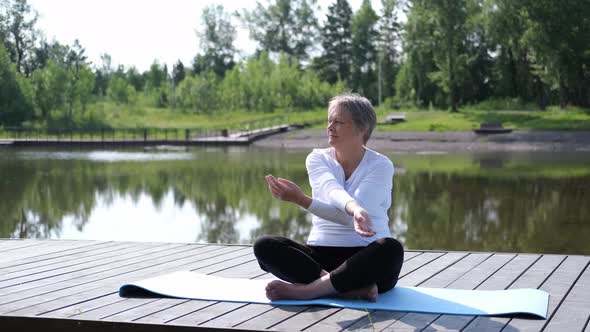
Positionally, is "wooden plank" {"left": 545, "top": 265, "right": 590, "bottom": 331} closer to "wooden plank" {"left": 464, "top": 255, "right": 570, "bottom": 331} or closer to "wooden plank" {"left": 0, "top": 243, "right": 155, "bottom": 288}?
"wooden plank" {"left": 464, "top": 255, "right": 570, "bottom": 331}

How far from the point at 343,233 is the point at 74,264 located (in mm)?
2331

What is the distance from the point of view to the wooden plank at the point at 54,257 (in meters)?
5.79

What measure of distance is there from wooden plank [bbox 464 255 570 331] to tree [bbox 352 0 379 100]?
2295 inches

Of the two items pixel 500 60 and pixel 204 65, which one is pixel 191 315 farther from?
pixel 204 65

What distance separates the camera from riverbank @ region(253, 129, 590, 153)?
104ft

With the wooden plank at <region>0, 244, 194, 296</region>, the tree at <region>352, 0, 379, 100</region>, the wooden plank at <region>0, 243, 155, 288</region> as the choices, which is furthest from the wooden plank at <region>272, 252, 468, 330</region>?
the tree at <region>352, 0, 379, 100</region>

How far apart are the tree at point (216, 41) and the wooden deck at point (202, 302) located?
66.4 metres

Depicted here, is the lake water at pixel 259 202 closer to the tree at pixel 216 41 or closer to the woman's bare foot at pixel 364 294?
the woman's bare foot at pixel 364 294

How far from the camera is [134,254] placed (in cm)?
638

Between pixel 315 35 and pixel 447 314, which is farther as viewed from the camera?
pixel 315 35

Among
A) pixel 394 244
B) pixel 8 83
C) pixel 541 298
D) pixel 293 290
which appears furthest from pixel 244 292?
pixel 8 83

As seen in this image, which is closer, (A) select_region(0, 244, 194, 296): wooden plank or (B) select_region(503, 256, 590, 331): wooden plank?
(B) select_region(503, 256, 590, 331): wooden plank

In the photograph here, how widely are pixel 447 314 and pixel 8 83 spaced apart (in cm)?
4566

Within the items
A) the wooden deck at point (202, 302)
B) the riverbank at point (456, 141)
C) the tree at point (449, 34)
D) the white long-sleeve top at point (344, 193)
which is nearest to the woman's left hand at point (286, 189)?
the white long-sleeve top at point (344, 193)
